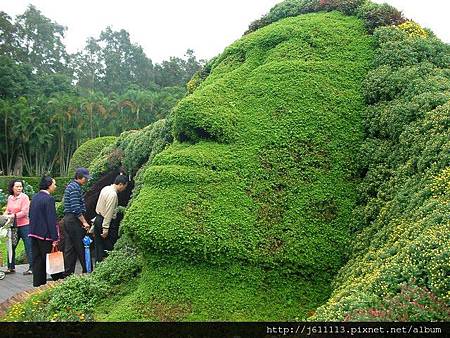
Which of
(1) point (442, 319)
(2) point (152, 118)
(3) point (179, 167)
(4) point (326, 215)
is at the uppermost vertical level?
(2) point (152, 118)

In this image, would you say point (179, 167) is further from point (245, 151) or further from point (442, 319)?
point (442, 319)

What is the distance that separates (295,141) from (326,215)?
1056 mm

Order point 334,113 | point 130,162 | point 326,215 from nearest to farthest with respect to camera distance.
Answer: point 326,215
point 334,113
point 130,162

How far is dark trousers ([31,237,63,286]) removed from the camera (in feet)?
27.4

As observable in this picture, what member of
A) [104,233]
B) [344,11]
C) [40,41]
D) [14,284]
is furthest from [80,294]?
[40,41]

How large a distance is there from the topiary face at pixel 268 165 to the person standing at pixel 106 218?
2.20 meters

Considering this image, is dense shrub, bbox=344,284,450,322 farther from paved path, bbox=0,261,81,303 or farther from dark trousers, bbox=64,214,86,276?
paved path, bbox=0,261,81,303

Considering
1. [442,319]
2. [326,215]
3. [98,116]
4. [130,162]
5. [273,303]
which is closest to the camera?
[442,319]

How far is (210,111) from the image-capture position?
6.99 m

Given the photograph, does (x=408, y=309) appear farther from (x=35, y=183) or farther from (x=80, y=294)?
(x=35, y=183)

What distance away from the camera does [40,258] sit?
851 cm

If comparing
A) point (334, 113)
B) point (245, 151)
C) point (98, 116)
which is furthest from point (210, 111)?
point (98, 116)

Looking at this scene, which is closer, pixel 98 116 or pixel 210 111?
pixel 210 111

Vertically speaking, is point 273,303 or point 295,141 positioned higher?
point 295,141
